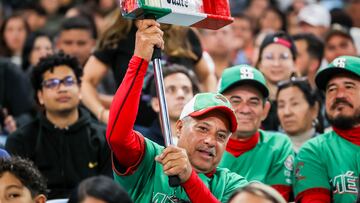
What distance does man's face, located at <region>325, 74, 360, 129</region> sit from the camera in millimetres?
7219

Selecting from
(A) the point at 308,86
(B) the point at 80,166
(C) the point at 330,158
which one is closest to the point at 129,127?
(C) the point at 330,158

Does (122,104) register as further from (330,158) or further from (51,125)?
(51,125)

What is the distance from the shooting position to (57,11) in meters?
14.1

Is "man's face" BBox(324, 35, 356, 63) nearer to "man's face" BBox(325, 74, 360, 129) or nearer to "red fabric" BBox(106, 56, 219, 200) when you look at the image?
"man's face" BBox(325, 74, 360, 129)

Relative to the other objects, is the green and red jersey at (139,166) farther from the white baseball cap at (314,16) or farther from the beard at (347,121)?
the white baseball cap at (314,16)

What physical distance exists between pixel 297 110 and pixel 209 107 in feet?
9.09

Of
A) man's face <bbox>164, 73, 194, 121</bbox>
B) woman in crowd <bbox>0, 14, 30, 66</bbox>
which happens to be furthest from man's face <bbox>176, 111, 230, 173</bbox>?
woman in crowd <bbox>0, 14, 30, 66</bbox>

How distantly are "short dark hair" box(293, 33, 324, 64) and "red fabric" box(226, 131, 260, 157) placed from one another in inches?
134

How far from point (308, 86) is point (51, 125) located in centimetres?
219

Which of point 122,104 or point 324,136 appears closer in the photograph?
point 122,104

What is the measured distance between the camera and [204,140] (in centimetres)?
600

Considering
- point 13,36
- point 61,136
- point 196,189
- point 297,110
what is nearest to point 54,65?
point 61,136

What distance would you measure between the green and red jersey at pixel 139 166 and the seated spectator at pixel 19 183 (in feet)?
1.69

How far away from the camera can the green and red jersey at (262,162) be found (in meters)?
7.48
